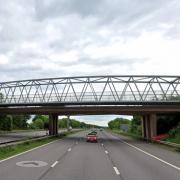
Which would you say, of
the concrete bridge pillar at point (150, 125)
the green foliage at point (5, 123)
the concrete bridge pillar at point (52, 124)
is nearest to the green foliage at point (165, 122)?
the concrete bridge pillar at point (150, 125)

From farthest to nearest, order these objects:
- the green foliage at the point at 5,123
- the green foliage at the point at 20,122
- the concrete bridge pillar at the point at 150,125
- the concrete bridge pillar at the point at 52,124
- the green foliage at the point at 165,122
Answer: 1. the green foliage at the point at 20,122
2. the green foliage at the point at 5,123
3. the concrete bridge pillar at the point at 52,124
4. the green foliage at the point at 165,122
5. the concrete bridge pillar at the point at 150,125

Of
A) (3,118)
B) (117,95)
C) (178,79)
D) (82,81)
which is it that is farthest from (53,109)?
(3,118)

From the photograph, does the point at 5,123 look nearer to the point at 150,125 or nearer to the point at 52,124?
the point at 52,124

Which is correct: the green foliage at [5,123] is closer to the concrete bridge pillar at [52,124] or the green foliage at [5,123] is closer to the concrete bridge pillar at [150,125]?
the concrete bridge pillar at [52,124]

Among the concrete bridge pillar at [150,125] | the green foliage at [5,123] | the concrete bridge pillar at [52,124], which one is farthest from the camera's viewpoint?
the green foliage at [5,123]

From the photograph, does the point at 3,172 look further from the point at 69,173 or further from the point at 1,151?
the point at 1,151

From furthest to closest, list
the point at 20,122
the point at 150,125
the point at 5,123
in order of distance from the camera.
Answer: the point at 20,122 < the point at 5,123 < the point at 150,125

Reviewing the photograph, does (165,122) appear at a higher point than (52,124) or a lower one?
lower

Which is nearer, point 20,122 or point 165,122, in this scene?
point 165,122

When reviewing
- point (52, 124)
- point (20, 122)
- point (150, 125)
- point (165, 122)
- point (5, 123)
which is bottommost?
point (150, 125)

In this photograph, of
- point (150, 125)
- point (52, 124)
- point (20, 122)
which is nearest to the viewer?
point (150, 125)

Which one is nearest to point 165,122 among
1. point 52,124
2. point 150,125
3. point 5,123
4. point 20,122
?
point 150,125

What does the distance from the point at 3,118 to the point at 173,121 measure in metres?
60.1

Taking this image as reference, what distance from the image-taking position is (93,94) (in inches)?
2132
